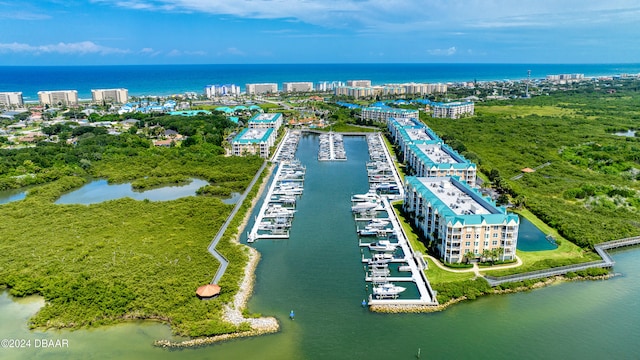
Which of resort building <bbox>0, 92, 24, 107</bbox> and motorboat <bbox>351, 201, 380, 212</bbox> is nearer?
motorboat <bbox>351, 201, 380, 212</bbox>

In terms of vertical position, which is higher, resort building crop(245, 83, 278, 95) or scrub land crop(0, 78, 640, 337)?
resort building crop(245, 83, 278, 95)

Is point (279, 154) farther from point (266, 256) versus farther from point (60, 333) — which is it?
point (60, 333)

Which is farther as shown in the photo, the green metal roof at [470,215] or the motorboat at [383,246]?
the motorboat at [383,246]

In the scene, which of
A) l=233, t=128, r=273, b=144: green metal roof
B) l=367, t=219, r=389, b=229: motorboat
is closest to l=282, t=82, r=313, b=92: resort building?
l=233, t=128, r=273, b=144: green metal roof

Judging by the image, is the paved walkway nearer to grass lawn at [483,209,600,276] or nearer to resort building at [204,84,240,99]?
grass lawn at [483,209,600,276]

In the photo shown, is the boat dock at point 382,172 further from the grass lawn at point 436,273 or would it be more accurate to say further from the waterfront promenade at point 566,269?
the waterfront promenade at point 566,269

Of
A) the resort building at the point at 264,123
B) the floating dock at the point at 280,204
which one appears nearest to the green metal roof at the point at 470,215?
the floating dock at the point at 280,204

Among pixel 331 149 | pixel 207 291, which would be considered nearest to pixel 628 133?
pixel 331 149
